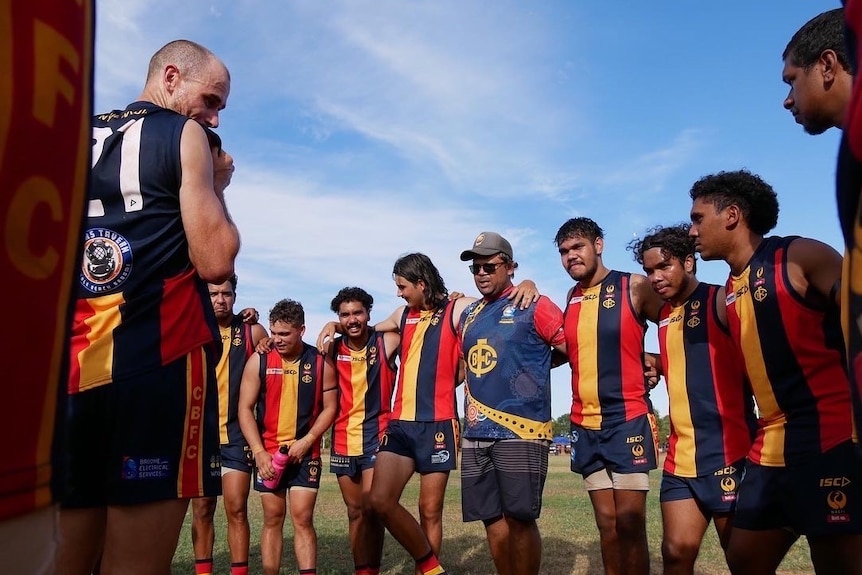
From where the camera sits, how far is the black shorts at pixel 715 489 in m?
4.96

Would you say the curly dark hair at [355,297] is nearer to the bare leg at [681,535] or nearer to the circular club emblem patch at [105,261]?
the bare leg at [681,535]

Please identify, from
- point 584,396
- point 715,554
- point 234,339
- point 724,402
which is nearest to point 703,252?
point 724,402

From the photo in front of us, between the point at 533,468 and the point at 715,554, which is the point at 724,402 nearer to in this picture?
the point at 533,468

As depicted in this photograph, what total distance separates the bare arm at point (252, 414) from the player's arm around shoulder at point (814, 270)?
219 inches

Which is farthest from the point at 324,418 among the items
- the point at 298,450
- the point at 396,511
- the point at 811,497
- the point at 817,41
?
the point at 817,41

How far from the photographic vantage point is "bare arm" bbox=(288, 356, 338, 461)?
771 centimetres

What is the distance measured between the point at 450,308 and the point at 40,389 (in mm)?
6621

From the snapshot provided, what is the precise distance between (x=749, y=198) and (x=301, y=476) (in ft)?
17.4

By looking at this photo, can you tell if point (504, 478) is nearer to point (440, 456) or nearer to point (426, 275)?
point (440, 456)

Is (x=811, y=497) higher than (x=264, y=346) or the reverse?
the reverse

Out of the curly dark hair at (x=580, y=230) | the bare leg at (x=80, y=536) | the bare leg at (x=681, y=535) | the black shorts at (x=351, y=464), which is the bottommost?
the bare leg at (x=681, y=535)

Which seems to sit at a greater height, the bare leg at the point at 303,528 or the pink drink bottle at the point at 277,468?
the pink drink bottle at the point at 277,468

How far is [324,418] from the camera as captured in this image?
7.95 m

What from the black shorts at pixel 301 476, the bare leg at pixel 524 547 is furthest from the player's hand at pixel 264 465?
the bare leg at pixel 524 547
